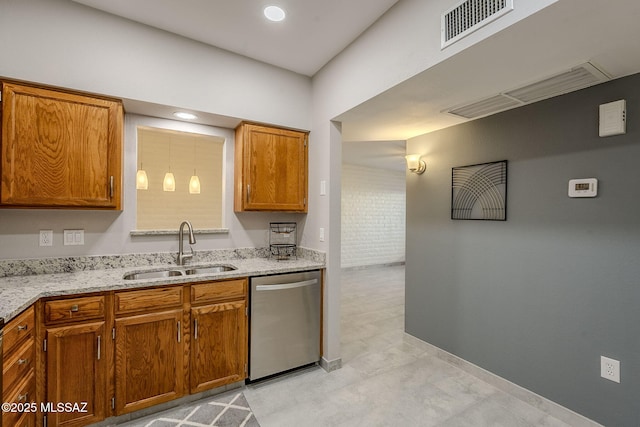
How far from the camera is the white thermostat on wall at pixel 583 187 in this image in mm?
1860

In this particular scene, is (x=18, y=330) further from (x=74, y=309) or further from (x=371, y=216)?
(x=371, y=216)

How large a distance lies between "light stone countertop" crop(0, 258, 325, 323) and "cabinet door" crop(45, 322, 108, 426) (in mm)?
239

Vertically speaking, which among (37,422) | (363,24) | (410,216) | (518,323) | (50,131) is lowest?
(37,422)

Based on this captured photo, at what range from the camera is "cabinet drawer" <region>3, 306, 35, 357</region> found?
1306 millimetres

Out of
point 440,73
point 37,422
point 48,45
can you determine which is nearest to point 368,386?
point 37,422

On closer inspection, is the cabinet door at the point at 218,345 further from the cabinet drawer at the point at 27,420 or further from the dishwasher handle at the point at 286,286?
the cabinet drawer at the point at 27,420

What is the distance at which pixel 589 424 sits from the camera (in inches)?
73.4

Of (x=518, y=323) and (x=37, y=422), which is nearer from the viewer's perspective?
(x=37, y=422)

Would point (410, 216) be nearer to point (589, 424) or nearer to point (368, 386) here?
point (368, 386)

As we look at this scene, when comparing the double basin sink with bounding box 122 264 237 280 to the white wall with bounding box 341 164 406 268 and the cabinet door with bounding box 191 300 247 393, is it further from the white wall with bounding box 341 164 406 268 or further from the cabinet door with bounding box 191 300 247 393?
the white wall with bounding box 341 164 406 268

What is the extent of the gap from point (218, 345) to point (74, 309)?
95cm

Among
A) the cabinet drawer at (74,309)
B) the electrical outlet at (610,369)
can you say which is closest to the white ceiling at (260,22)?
the cabinet drawer at (74,309)

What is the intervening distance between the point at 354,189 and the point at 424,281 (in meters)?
4.19

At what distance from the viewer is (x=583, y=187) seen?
1912 millimetres
